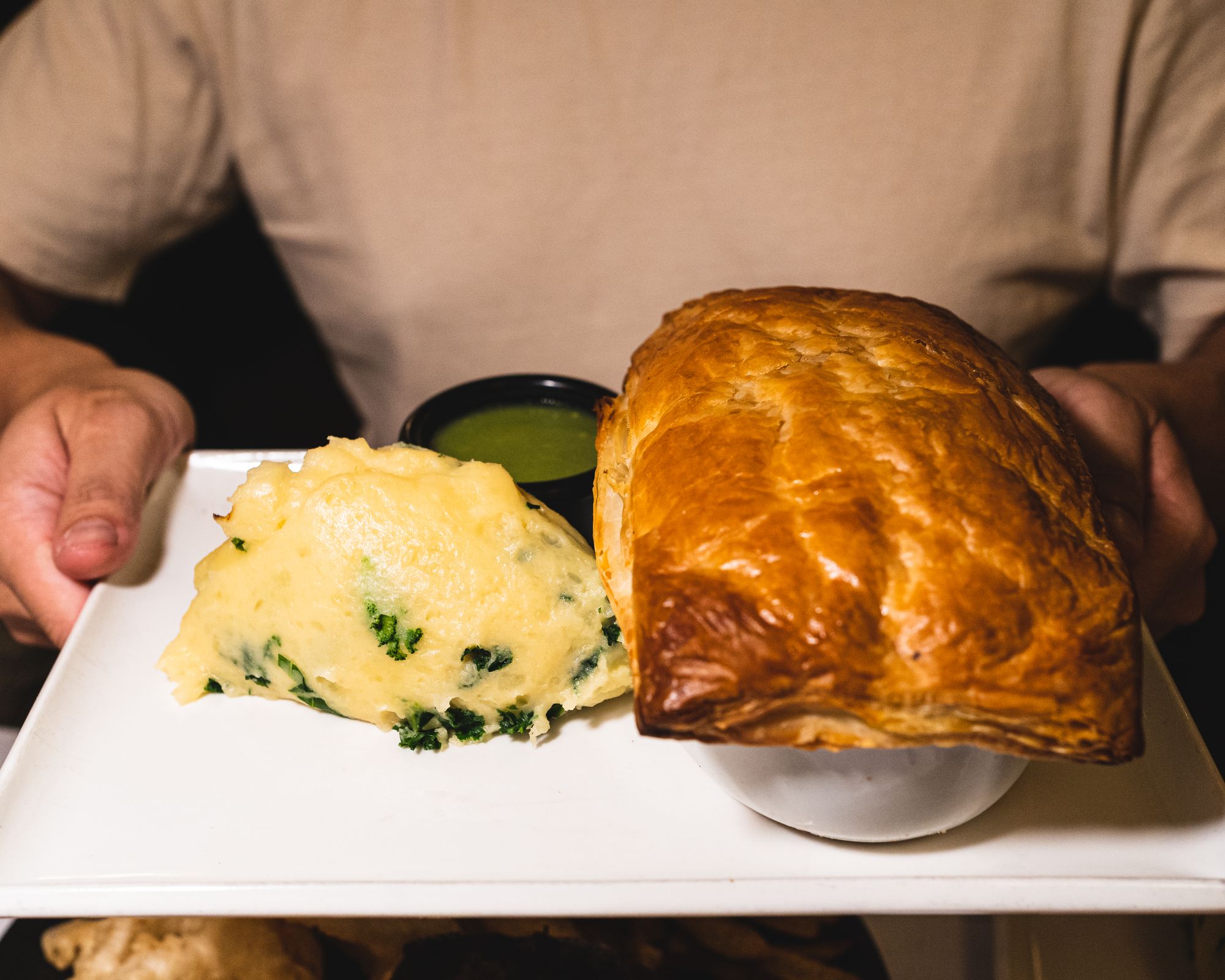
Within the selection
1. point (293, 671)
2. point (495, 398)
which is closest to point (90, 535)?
point (293, 671)

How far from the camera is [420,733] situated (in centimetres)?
140

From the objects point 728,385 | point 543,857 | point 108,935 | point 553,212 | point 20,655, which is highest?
point 728,385

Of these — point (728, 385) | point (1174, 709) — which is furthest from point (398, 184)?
point (1174, 709)

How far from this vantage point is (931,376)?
4.21ft

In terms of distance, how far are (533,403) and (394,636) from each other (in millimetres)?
634

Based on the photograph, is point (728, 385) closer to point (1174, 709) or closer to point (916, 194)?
point (1174, 709)

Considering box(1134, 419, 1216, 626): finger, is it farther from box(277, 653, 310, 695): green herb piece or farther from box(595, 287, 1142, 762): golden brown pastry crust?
box(277, 653, 310, 695): green herb piece

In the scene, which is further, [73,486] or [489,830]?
[73,486]

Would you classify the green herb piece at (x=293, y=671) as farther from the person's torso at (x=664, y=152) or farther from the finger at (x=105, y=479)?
the person's torso at (x=664, y=152)

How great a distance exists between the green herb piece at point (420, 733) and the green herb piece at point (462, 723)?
20 millimetres

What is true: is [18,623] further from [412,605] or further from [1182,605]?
[1182,605]

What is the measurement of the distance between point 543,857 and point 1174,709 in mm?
926

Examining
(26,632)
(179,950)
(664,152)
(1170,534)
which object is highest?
(664,152)

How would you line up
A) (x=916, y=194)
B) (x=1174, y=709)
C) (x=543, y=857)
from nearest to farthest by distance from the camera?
(x=543, y=857)
(x=1174, y=709)
(x=916, y=194)
